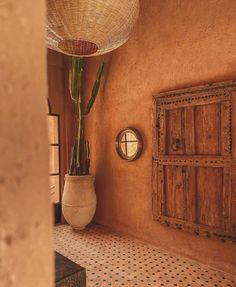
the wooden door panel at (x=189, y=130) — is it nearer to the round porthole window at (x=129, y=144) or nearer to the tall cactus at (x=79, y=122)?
the round porthole window at (x=129, y=144)

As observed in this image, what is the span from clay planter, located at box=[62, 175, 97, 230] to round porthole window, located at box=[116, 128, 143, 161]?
0.72 meters

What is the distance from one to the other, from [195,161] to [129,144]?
113 cm

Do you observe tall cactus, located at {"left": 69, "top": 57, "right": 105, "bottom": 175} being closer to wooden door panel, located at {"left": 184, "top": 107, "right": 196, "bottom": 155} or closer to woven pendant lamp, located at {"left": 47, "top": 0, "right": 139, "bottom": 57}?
wooden door panel, located at {"left": 184, "top": 107, "right": 196, "bottom": 155}

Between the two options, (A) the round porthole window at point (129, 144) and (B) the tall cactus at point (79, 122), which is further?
(B) the tall cactus at point (79, 122)

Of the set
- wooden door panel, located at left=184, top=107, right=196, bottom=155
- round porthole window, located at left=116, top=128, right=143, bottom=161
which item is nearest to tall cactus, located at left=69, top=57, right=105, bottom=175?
round porthole window, located at left=116, top=128, right=143, bottom=161

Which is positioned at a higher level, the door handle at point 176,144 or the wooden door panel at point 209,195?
the door handle at point 176,144

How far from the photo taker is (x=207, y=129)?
2914 millimetres

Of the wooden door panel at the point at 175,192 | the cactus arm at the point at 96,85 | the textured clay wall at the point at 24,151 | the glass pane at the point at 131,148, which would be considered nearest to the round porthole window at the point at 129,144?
the glass pane at the point at 131,148

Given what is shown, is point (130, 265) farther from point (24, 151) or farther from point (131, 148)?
point (24, 151)

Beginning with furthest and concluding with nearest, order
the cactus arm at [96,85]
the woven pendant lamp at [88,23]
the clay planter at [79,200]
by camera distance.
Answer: the cactus arm at [96,85] < the clay planter at [79,200] < the woven pendant lamp at [88,23]

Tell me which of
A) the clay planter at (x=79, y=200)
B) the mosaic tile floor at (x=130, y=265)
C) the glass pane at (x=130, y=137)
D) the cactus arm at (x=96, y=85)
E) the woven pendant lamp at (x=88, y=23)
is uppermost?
the cactus arm at (x=96, y=85)

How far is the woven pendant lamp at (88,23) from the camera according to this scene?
45.0 inches

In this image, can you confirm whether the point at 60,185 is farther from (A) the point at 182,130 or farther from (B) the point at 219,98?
(B) the point at 219,98

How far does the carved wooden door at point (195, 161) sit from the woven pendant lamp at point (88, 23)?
184 cm
